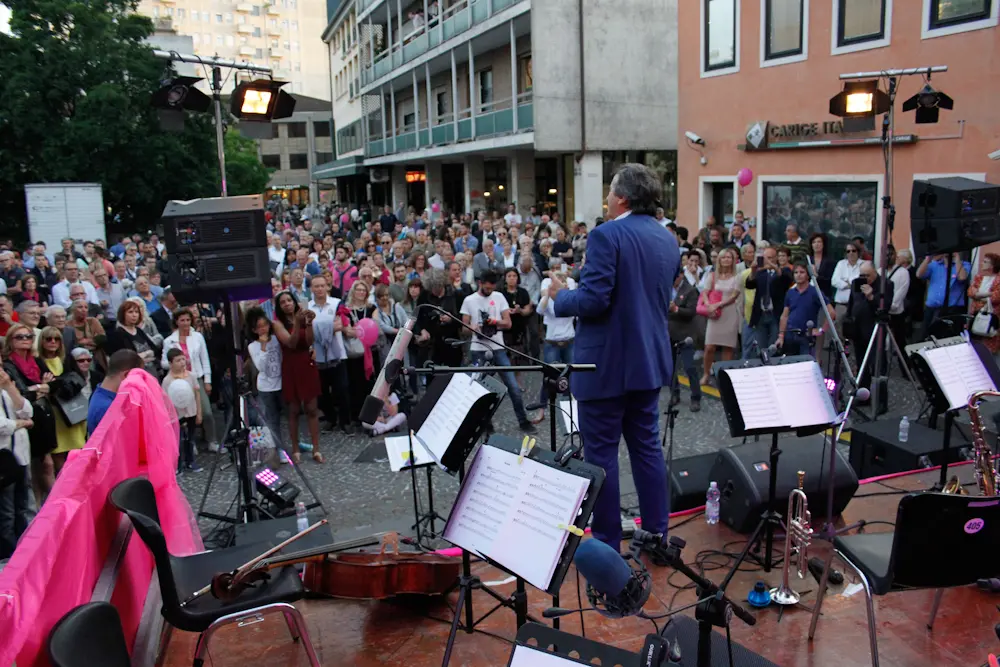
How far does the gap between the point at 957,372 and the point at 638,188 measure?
246cm

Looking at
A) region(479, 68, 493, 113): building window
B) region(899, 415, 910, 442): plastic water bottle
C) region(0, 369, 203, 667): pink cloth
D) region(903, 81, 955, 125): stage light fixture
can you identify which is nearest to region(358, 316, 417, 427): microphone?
region(0, 369, 203, 667): pink cloth

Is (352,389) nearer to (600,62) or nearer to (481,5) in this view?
(600,62)

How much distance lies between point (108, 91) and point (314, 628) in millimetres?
24236

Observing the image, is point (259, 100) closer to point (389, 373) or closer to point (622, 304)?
point (389, 373)

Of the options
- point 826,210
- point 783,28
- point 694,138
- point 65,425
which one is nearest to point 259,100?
point 65,425

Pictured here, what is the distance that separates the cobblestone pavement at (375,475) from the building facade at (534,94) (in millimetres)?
11862

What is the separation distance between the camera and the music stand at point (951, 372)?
471 cm

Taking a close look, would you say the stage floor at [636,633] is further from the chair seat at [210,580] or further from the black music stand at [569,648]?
the black music stand at [569,648]

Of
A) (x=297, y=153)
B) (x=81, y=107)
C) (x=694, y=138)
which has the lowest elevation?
(x=694, y=138)

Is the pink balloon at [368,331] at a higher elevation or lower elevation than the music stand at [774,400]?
lower

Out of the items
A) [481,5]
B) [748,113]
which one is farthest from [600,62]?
[748,113]

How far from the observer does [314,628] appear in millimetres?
4070

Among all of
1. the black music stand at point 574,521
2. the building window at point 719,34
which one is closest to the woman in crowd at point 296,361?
the black music stand at point 574,521

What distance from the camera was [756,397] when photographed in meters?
4.11
